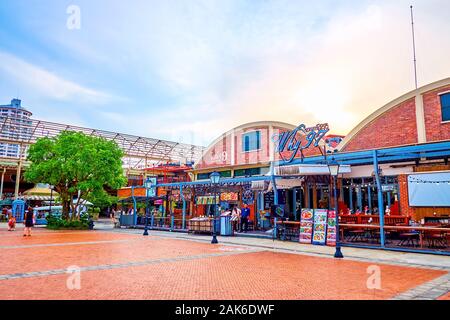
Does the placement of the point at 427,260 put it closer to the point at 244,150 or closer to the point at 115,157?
the point at 244,150

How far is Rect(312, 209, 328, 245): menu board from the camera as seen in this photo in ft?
45.2

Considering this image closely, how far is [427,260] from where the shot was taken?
9.86m

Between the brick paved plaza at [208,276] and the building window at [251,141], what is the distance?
527 inches

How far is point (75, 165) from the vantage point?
71.8 ft

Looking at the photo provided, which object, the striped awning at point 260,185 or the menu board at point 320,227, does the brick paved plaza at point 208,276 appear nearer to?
the menu board at point 320,227

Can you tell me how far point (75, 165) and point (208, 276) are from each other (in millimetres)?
17327

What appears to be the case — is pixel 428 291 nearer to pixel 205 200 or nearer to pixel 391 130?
pixel 391 130

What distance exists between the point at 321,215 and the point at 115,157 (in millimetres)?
16192

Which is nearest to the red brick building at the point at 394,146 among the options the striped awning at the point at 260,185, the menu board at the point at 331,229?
the menu board at the point at 331,229

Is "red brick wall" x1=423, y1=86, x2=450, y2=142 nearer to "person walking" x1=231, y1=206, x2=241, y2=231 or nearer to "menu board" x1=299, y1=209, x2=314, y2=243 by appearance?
"menu board" x1=299, y1=209, x2=314, y2=243

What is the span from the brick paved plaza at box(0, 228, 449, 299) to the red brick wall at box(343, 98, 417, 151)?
8882 millimetres

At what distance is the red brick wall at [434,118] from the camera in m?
15.3
